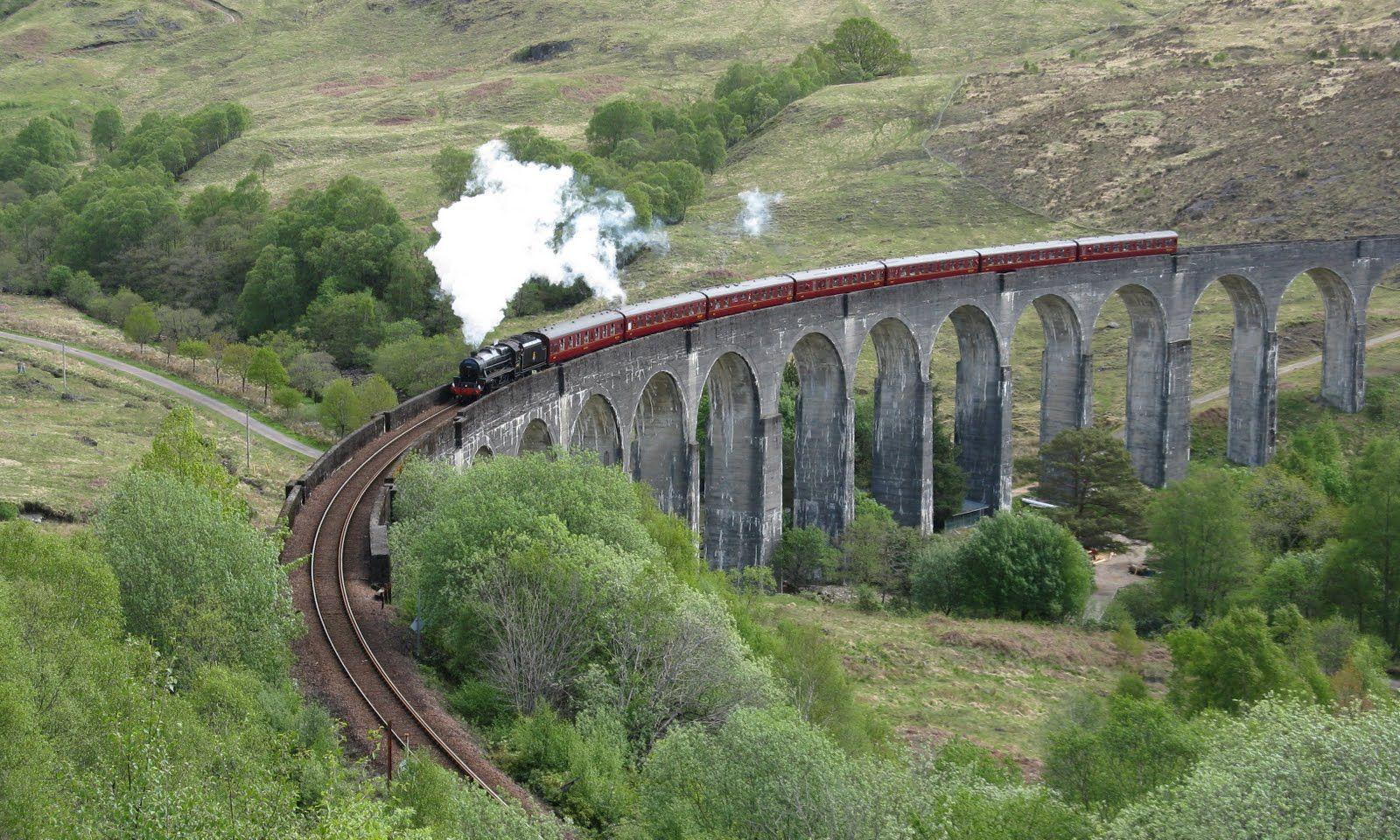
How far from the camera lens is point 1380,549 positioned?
1693 inches

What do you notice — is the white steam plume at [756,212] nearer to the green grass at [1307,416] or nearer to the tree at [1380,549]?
the green grass at [1307,416]

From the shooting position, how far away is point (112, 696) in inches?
775

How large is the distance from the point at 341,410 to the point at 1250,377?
41.0m

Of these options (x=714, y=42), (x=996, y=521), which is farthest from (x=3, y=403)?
(x=714, y=42)

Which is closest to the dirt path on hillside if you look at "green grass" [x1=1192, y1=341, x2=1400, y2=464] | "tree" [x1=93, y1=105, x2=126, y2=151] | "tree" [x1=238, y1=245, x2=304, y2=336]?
"tree" [x1=238, y1=245, x2=304, y2=336]

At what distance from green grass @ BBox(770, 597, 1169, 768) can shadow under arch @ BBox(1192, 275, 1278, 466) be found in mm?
25754

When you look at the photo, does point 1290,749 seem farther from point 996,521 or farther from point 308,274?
point 308,274

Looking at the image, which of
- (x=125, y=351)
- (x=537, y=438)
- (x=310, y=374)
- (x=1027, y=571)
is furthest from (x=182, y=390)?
(x=1027, y=571)

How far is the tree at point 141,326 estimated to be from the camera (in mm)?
71750

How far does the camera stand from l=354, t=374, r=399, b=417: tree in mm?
58456

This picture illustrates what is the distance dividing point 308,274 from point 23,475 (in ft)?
132

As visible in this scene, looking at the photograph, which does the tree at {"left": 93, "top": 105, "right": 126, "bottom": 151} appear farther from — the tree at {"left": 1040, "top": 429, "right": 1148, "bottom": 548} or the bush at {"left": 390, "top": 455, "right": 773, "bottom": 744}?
the bush at {"left": 390, "top": 455, "right": 773, "bottom": 744}

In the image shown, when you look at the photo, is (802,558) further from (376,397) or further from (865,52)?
(865,52)

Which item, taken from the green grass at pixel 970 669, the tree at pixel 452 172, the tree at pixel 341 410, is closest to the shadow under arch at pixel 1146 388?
the green grass at pixel 970 669
